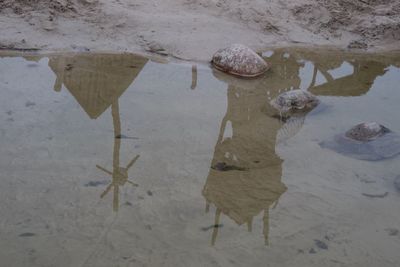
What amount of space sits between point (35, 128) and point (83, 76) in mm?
1183

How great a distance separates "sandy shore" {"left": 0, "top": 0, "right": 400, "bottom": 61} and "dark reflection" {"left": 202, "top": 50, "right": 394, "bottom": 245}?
54 cm

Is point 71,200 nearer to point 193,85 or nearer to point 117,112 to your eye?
point 117,112

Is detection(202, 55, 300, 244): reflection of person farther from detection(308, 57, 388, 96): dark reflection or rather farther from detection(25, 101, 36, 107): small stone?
detection(25, 101, 36, 107): small stone

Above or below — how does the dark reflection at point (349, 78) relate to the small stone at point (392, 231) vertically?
below

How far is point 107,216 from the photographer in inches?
108

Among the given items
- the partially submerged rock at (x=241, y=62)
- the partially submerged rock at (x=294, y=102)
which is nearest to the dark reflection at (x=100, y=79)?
the partially submerged rock at (x=241, y=62)

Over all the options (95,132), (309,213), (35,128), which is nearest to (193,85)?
(95,132)

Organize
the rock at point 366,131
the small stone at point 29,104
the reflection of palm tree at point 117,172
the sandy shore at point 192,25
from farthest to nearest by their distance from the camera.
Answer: the sandy shore at point 192,25
the small stone at point 29,104
the rock at point 366,131
the reflection of palm tree at point 117,172

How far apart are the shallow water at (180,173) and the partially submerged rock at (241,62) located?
0.53 feet

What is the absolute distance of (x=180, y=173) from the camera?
3.22 m

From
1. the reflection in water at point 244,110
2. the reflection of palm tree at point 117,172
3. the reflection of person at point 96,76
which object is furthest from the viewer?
the reflection of person at point 96,76

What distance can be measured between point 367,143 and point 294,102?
84 centimetres

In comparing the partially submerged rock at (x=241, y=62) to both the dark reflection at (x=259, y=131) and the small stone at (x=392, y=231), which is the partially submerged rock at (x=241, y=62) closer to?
the dark reflection at (x=259, y=131)

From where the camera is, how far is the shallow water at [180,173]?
2555 millimetres
